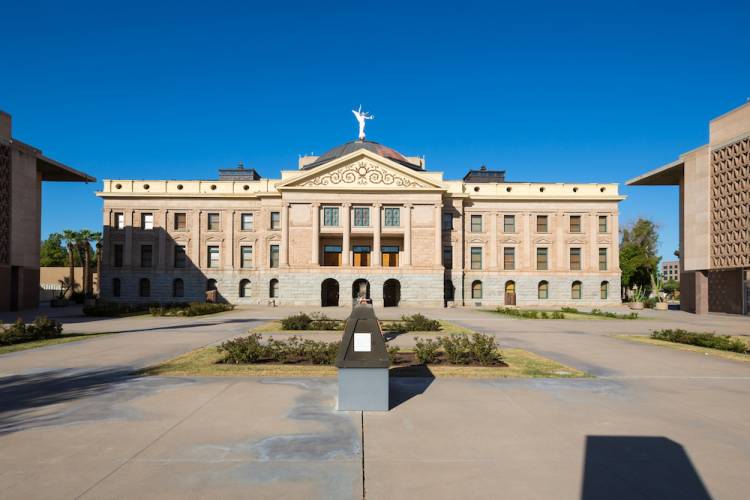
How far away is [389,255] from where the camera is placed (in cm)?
5131

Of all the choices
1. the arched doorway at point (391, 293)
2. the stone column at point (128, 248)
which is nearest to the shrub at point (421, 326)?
the arched doorway at point (391, 293)

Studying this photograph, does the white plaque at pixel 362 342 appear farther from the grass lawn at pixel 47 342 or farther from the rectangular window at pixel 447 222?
the rectangular window at pixel 447 222

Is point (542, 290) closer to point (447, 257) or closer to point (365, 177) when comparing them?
point (447, 257)

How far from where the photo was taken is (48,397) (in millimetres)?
9039

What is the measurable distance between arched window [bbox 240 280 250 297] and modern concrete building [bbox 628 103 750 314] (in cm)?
4265

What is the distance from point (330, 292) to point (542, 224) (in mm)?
25128

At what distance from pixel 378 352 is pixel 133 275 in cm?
5182

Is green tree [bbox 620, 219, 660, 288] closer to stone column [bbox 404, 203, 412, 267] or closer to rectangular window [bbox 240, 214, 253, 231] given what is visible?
stone column [bbox 404, 203, 412, 267]

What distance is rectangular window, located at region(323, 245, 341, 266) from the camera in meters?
50.9

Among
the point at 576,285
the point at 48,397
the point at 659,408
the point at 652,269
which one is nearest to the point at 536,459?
the point at 659,408

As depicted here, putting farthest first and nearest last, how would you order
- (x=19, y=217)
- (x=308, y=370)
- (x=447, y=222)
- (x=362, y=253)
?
(x=447, y=222) < (x=362, y=253) < (x=19, y=217) < (x=308, y=370)

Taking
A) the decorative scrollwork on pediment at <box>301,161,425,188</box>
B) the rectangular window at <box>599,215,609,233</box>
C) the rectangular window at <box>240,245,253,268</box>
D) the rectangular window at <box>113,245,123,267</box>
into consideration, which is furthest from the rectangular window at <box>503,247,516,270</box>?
the rectangular window at <box>113,245,123,267</box>

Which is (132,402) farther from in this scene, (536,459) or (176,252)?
(176,252)

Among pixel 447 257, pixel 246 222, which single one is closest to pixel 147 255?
pixel 246 222
